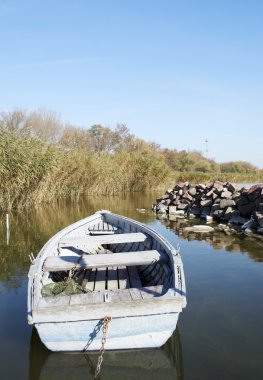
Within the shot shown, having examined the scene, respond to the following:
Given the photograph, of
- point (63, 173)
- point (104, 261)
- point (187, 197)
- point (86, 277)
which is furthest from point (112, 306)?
point (63, 173)

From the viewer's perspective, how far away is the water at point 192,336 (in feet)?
12.9

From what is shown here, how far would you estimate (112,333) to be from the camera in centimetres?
384

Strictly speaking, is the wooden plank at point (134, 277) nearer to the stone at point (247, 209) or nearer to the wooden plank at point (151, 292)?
the wooden plank at point (151, 292)

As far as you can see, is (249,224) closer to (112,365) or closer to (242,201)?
(242,201)

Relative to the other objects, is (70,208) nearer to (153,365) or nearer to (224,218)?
(224,218)

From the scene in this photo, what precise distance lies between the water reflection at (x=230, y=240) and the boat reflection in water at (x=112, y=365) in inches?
214

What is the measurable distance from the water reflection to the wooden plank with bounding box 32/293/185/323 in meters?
5.69

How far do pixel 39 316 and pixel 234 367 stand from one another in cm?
216

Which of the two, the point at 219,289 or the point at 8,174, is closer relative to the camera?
the point at 219,289

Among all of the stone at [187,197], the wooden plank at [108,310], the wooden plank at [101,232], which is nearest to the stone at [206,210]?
the stone at [187,197]

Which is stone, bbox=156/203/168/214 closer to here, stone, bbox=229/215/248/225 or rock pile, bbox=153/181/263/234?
rock pile, bbox=153/181/263/234

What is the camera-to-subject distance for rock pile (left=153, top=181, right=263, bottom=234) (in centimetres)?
1333

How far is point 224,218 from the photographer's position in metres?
15.2

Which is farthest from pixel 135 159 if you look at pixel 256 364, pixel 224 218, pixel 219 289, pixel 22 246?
pixel 256 364
